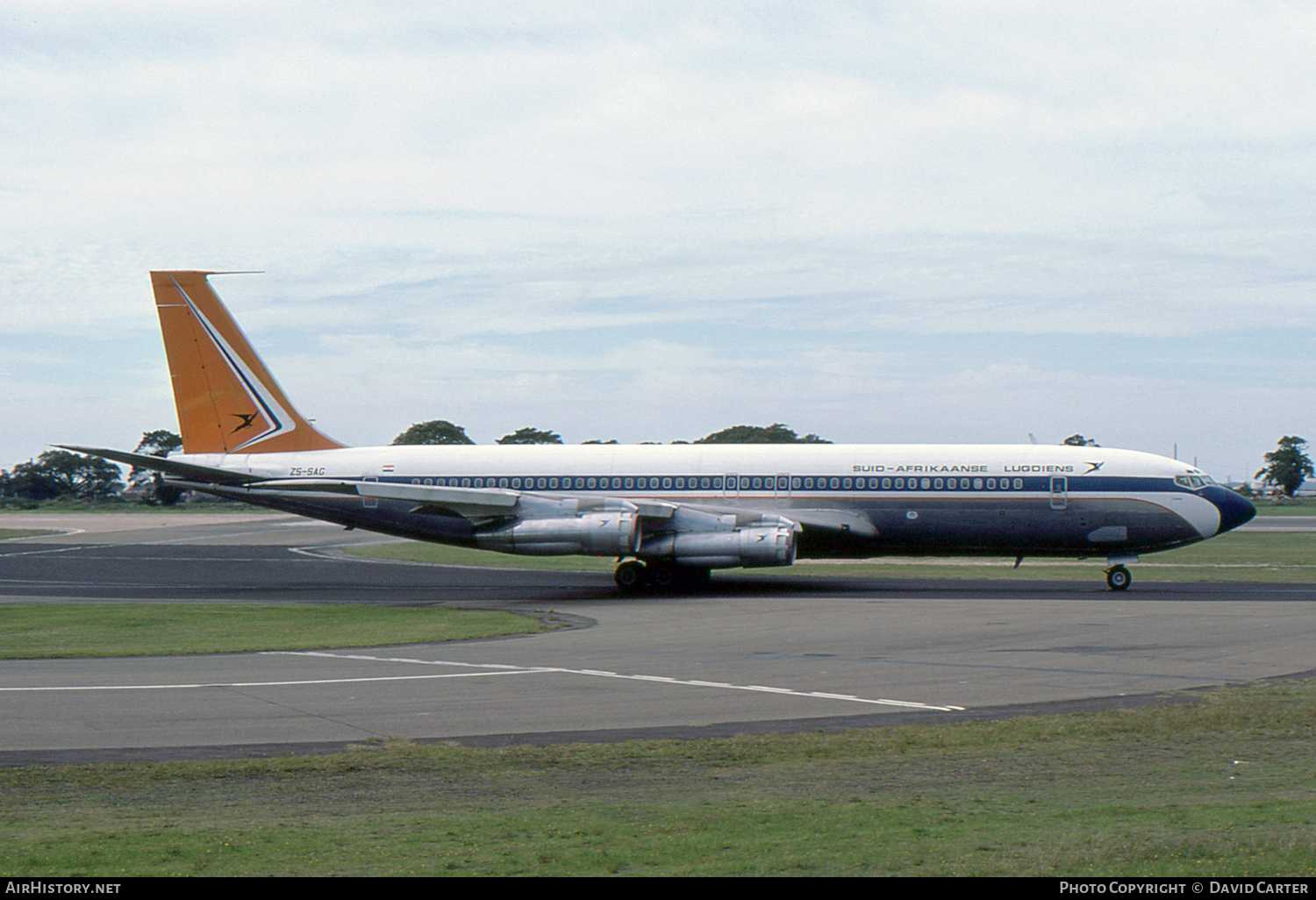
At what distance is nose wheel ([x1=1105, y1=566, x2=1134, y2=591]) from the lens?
3409cm

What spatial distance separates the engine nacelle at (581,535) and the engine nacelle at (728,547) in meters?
0.95

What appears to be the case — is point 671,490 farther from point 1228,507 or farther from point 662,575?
point 1228,507

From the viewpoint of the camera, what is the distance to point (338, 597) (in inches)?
1326

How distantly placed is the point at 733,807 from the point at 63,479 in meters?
201

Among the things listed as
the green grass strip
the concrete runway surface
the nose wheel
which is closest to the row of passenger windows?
the concrete runway surface

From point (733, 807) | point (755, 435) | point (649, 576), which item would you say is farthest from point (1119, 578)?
point (755, 435)

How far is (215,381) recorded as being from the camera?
39.2 metres

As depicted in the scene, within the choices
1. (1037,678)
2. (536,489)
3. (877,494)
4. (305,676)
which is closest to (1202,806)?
(1037,678)

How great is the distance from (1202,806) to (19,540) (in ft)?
231

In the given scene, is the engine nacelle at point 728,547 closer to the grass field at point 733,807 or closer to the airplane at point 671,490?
the airplane at point 671,490

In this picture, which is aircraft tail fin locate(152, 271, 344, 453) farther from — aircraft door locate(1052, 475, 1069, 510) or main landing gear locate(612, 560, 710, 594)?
aircraft door locate(1052, 475, 1069, 510)

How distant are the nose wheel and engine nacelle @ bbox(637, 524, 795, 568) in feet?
31.0

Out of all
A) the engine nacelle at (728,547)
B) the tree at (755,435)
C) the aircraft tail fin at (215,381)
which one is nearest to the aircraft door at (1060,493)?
the engine nacelle at (728,547)
